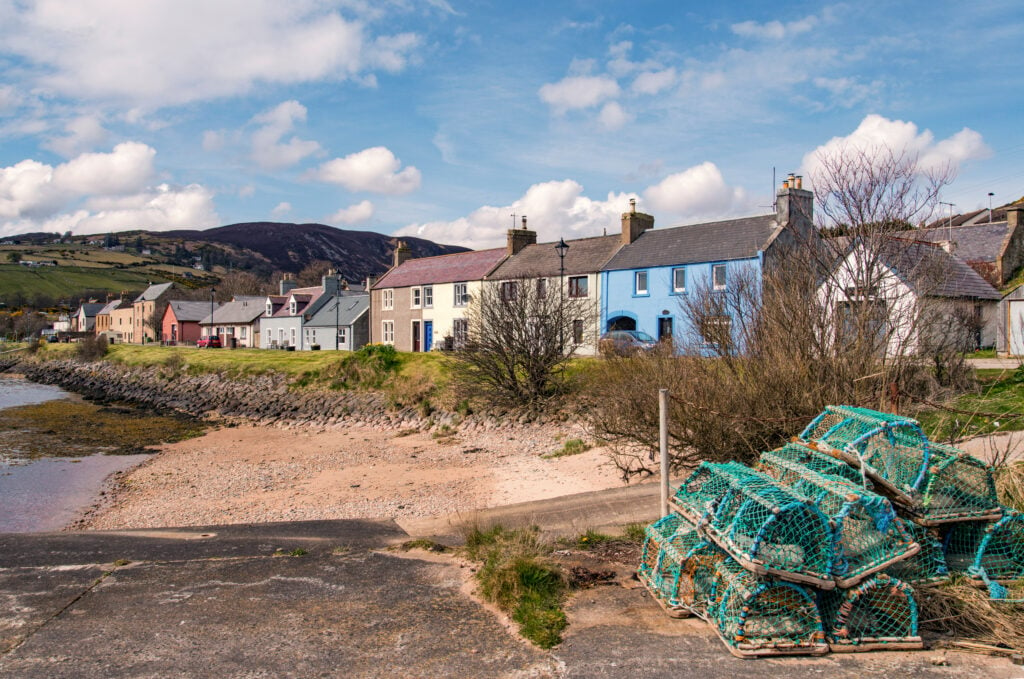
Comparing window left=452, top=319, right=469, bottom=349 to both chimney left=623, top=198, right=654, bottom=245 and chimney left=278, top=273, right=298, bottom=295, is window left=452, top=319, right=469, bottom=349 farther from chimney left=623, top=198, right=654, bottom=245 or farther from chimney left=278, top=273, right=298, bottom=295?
chimney left=278, top=273, right=298, bottom=295

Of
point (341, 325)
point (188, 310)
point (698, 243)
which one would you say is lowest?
point (341, 325)

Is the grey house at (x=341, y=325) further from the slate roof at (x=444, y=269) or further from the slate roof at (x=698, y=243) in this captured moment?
the slate roof at (x=698, y=243)

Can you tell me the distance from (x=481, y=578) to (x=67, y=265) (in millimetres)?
189004

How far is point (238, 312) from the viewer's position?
7094 cm

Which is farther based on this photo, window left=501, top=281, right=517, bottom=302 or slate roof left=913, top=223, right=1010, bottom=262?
slate roof left=913, top=223, right=1010, bottom=262

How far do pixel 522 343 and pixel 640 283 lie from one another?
14.4m

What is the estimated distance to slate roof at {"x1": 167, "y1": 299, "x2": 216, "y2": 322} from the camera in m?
76.5

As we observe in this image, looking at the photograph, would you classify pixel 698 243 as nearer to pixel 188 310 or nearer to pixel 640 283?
pixel 640 283

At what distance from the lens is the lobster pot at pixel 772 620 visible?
5141mm

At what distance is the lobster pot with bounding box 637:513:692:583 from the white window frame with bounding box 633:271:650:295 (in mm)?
29191

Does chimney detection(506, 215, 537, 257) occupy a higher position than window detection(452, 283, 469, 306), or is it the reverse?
chimney detection(506, 215, 537, 257)

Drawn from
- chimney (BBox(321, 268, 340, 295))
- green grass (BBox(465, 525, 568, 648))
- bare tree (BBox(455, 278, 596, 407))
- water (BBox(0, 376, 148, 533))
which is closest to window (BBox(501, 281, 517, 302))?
bare tree (BBox(455, 278, 596, 407))

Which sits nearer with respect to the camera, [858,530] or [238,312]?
[858,530]

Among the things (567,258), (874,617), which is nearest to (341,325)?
(567,258)
